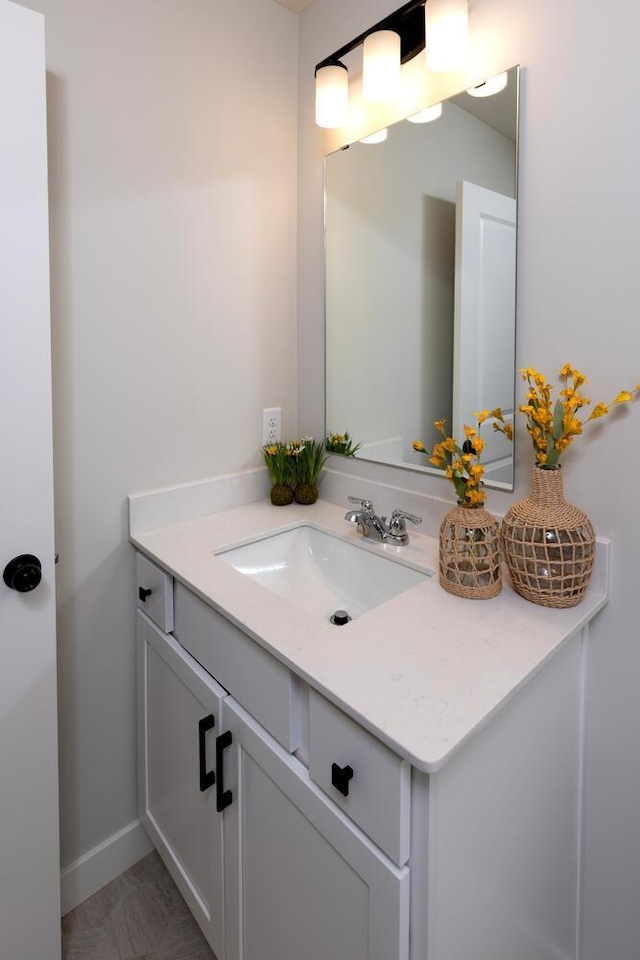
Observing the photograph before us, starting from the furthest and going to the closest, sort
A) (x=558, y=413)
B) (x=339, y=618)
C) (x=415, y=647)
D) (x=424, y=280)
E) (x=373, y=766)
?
(x=424, y=280) → (x=339, y=618) → (x=558, y=413) → (x=415, y=647) → (x=373, y=766)

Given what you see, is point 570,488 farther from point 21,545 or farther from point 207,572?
point 21,545

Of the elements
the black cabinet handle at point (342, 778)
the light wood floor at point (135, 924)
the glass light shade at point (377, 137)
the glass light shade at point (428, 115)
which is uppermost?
the glass light shade at point (377, 137)

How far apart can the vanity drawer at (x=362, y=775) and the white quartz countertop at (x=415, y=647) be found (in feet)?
0.14

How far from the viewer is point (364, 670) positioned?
84 centimetres

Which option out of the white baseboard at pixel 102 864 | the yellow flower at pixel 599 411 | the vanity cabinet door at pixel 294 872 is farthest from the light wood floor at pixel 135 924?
the yellow flower at pixel 599 411

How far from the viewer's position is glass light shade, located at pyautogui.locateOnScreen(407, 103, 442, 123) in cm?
124

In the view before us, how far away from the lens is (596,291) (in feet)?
3.35

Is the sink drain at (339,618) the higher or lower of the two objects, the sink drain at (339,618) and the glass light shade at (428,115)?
the lower

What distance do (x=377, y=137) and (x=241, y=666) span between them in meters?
1.33

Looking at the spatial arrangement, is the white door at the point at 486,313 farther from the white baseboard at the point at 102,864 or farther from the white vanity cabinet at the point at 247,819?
the white baseboard at the point at 102,864

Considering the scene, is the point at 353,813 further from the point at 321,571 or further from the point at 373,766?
the point at 321,571

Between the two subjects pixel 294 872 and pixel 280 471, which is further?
pixel 280 471

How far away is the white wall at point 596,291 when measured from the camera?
98 cm

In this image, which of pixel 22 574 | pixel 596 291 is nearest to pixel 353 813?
pixel 22 574
